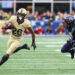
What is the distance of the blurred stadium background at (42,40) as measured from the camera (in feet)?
35.7

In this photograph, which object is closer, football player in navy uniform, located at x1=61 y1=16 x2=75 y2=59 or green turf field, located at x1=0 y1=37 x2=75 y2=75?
green turf field, located at x1=0 y1=37 x2=75 y2=75

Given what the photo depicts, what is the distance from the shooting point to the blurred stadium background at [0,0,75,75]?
10.9m

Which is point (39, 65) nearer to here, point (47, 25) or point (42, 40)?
point (42, 40)

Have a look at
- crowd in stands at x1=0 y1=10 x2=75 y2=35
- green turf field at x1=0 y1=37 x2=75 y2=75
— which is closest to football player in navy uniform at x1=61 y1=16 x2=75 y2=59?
green turf field at x1=0 y1=37 x2=75 y2=75

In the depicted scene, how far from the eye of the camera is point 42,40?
2244cm

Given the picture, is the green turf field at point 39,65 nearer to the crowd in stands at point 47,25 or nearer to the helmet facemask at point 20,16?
the helmet facemask at point 20,16

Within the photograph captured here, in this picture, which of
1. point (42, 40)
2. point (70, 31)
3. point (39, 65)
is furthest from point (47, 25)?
point (39, 65)

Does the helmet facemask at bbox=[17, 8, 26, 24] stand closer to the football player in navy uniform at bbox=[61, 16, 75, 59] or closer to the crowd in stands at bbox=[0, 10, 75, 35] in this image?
the football player in navy uniform at bbox=[61, 16, 75, 59]

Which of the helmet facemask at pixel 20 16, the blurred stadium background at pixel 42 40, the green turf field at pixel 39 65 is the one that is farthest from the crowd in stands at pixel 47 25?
the helmet facemask at pixel 20 16

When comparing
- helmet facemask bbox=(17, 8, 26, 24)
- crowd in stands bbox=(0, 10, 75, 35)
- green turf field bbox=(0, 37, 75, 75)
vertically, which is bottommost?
crowd in stands bbox=(0, 10, 75, 35)

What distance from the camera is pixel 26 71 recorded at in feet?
34.4

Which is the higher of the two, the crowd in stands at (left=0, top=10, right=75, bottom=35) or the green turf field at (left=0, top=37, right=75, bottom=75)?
the green turf field at (left=0, top=37, right=75, bottom=75)

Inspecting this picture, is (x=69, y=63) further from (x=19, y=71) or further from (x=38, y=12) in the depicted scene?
(x=38, y=12)

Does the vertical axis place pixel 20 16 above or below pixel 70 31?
above
